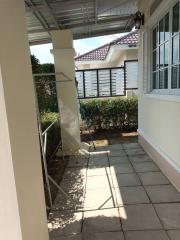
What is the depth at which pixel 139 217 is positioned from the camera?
2492 mm

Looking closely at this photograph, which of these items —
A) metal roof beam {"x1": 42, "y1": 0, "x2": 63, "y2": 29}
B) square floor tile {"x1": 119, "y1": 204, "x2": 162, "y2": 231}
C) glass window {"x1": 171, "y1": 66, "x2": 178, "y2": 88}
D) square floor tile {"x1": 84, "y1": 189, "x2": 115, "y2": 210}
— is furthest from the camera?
metal roof beam {"x1": 42, "y1": 0, "x2": 63, "y2": 29}

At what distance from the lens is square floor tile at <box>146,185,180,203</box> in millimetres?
2830

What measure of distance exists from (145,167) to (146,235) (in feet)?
6.27

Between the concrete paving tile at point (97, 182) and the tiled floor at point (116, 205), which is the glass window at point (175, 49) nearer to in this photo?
the tiled floor at point (116, 205)

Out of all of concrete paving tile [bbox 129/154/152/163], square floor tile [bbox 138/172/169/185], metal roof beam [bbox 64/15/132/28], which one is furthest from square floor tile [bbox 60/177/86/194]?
metal roof beam [bbox 64/15/132/28]

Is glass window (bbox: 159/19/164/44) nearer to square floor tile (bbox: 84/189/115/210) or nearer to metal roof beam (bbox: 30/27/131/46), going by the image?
square floor tile (bbox: 84/189/115/210)

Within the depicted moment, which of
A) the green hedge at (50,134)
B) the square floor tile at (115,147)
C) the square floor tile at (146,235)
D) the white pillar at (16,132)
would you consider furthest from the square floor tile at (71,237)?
the square floor tile at (115,147)

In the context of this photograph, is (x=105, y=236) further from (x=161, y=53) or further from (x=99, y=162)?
(x=161, y=53)

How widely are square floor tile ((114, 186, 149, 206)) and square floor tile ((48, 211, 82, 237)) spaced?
606 mm

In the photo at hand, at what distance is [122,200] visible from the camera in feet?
9.50

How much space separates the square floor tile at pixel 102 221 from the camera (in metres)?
2.34

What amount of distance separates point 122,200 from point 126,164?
1.39 meters

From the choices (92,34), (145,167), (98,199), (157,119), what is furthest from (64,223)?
(92,34)

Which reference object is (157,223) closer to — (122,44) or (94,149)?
(94,149)
